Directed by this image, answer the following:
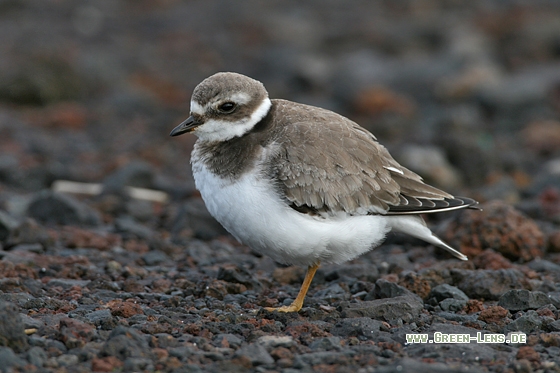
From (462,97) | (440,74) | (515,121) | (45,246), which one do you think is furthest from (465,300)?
(440,74)

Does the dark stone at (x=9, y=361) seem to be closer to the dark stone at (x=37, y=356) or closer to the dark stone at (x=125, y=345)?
the dark stone at (x=37, y=356)

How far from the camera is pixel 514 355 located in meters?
6.06

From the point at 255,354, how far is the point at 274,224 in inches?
57.5

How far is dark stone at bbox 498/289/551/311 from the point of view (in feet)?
23.7

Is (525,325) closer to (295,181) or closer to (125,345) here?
(295,181)

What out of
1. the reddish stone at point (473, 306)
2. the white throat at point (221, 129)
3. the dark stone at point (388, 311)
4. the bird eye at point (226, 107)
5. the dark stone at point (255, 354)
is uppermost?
the bird eye at point (226, 107)

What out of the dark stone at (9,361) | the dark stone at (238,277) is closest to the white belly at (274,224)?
the dark stone at (238,277)

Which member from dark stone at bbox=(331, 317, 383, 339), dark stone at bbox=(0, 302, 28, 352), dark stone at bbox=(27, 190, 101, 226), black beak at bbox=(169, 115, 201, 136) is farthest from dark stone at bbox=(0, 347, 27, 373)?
dark stone at bbox=(27, 190, 101, 226)

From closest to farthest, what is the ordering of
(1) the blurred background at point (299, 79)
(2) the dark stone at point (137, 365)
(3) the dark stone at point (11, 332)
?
(2) the dark stone at point (137, 365) < (3) the dark stone at point (11, 332) < (1) the blurred background at point (299, 79)

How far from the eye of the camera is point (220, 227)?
10.5 m

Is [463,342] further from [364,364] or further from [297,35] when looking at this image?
[297,35]

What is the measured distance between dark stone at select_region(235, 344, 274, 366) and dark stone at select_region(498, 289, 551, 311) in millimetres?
2661

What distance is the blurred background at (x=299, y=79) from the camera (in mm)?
13383

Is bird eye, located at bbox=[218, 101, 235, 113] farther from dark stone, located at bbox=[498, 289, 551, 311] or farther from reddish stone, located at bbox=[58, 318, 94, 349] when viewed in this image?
dark stone, located at bbox=[498, 289, 551, 311]
